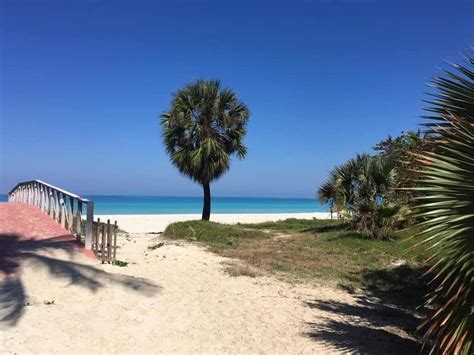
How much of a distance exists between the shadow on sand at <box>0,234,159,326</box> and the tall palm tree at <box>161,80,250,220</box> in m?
9.97

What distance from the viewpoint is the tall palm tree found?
19406 mm

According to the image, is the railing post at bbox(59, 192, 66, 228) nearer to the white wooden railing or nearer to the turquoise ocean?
the white wooden railing

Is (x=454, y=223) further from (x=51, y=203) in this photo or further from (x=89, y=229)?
(x=51, y=203)

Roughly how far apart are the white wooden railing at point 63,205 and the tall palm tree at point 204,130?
5946mm

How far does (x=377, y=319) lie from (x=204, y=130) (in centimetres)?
1405

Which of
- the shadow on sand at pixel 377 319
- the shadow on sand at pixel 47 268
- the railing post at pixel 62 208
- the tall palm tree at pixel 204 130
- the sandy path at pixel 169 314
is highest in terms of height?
the tall palm tree at pixel 204 130

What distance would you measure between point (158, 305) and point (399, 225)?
10.7 metres

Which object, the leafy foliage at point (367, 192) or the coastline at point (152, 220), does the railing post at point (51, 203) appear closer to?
the coastline at point (152, 220)

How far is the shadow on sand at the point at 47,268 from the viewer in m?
6.06

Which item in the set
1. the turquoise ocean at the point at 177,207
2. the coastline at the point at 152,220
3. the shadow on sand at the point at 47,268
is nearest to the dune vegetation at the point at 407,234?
the shadow on sand at the point at 47,268

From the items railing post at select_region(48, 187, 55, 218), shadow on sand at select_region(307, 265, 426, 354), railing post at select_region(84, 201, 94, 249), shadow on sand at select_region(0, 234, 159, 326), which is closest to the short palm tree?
shadow on sand at select_region(307, 265, 426, 354)

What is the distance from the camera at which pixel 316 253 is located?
1245cm

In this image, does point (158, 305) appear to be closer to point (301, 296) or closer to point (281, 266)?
point (301, 296)

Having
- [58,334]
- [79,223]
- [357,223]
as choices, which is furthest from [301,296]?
[357,223]
